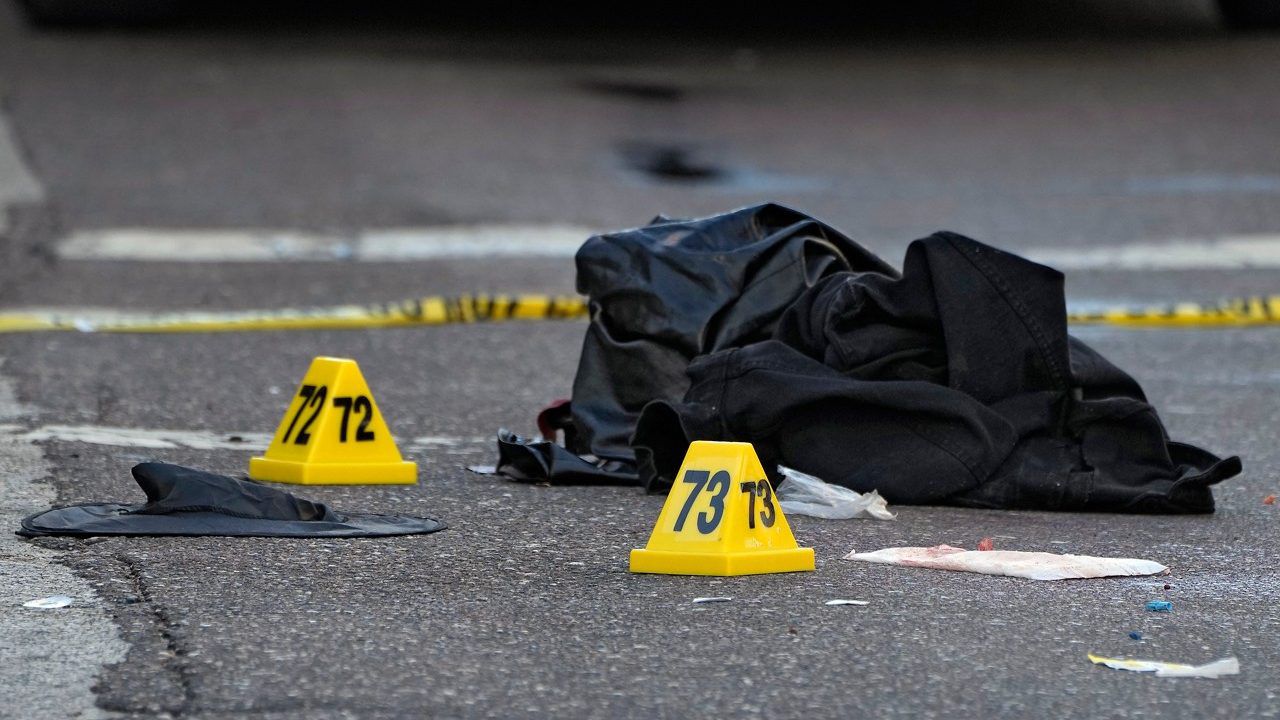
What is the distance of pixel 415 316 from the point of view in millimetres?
7520

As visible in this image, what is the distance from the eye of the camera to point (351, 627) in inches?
122

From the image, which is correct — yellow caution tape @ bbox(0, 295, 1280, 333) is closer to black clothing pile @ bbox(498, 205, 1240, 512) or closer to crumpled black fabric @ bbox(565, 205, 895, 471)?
crumpled black fabric @ bbox(565, 205, 895, 471)

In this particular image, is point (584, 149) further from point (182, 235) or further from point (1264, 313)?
point (1264, 313)

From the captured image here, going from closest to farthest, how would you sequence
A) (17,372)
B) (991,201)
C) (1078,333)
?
(17,372)
(1078,333)
(991,201)

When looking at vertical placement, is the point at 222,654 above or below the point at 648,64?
below

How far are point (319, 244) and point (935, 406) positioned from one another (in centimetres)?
545

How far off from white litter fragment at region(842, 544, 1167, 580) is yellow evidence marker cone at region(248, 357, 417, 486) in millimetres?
1331

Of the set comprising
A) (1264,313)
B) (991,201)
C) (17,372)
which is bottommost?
(17,372)

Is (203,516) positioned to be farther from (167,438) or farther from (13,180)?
(13,180)

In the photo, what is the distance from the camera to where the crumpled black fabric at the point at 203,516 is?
3.75 metres

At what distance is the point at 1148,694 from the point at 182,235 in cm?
719

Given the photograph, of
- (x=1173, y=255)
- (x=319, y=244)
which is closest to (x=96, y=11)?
(x=319, y=244)

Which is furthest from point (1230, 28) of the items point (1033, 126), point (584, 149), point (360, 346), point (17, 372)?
point (17, 372)

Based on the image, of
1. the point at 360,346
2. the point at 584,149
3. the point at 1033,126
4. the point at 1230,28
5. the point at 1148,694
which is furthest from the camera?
the point at 1230,28
